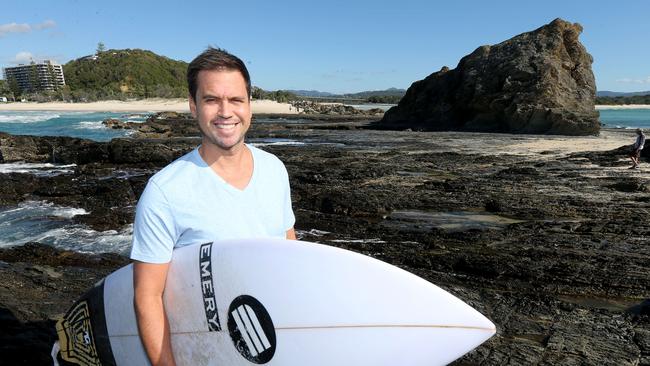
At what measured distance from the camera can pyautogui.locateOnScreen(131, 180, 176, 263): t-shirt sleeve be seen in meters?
1.68

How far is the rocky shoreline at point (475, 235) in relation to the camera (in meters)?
4.54

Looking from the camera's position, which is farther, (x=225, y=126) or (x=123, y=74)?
(x=123, y=74)

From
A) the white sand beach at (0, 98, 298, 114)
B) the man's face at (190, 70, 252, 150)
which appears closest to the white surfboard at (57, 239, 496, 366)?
the man's face at (190, 70, 252, 150)

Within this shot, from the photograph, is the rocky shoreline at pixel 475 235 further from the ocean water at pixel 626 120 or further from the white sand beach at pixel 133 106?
the white sand beach at pixel 133 106

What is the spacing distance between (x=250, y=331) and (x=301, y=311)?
24 centimetres

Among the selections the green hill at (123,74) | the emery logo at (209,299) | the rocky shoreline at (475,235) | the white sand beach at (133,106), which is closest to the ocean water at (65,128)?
the white sand beach at (133,106)

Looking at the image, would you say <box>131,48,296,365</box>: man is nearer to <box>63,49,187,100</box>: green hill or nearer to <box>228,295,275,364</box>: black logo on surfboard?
<box>228,295,275,364</box>: black logo on surfboard

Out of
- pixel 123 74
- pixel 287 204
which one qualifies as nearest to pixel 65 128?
pixel 287 204

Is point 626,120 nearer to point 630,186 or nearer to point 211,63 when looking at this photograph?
point 630,186

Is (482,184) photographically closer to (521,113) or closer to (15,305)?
(15,305)

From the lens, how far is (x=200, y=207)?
5.95 feet

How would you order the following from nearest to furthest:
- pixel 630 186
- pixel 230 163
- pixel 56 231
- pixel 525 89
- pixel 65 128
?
pixel 230 163 < pixel 56 231 < pixel 630 186 < pixel 525 89 < pixel 65 128

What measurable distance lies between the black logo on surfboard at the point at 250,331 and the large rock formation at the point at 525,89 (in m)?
34.8

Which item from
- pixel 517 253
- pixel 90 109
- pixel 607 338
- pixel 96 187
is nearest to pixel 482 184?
pixel 517 253
